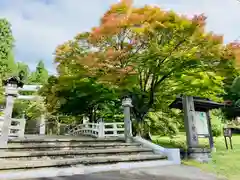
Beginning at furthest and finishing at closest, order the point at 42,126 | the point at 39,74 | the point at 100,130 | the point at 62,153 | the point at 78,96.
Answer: the point at 39,74
the point at 42,126
the point at 78,96
the point at 100,130
the point at 62,153

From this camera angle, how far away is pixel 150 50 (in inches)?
277

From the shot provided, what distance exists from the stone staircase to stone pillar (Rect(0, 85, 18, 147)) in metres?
0.23

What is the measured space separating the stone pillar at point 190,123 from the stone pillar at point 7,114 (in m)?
5.79

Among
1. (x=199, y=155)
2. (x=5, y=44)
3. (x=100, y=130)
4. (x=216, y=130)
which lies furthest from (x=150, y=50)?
(x=5, y=44)

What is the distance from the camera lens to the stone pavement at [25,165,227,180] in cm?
430

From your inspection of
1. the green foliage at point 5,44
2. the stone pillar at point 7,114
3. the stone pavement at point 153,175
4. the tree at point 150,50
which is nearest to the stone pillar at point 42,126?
the green foliage at point 5,44

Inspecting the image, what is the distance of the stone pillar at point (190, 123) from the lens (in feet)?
22.8

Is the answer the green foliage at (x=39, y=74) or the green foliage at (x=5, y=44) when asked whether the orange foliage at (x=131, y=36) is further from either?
the green foliage at (x=39, y=74)

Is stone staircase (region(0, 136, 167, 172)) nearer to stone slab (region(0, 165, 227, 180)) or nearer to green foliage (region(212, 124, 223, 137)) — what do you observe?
stone slab (region(0, 165, 227, 180))

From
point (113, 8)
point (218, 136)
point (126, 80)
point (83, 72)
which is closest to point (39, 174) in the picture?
point (126, 80)

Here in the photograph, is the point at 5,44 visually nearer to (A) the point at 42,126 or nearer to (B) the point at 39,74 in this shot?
(B) the point at 39,74

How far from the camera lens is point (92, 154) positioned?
19.2 ft

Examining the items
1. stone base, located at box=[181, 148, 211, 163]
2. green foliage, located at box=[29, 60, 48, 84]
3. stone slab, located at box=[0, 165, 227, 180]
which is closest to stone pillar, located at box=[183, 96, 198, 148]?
stone base, located at box=[181, 148, 211, 163]

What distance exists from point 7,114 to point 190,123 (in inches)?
238
